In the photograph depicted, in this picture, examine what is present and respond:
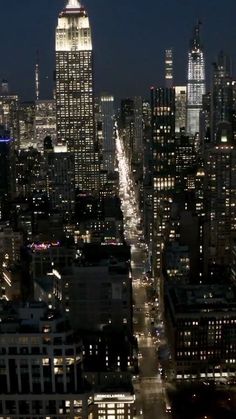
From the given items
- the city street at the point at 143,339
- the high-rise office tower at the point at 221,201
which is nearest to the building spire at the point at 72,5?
the city street at the point at 143,339

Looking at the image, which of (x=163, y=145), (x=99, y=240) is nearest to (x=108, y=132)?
(x=163, y=145)

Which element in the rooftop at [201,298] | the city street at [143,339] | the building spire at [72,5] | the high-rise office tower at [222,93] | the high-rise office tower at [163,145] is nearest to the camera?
the city street at [143,339]

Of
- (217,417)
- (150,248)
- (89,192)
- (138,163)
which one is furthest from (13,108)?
(217,417)

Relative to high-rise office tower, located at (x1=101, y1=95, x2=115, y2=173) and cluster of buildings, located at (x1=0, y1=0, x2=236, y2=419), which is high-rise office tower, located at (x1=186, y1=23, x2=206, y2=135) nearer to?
cluster of buildings, located at (x1=0, y1=0, x2=236, y2=419)

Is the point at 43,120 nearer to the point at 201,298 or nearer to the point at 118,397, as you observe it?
the point at 201,298

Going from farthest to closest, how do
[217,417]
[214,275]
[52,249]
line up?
[214,275], [52,249], [217,417]

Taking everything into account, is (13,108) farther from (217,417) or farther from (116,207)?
(217,417)

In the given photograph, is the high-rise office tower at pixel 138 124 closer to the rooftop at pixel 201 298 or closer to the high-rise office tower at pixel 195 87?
the high-rise office tower at pixel 195 87
